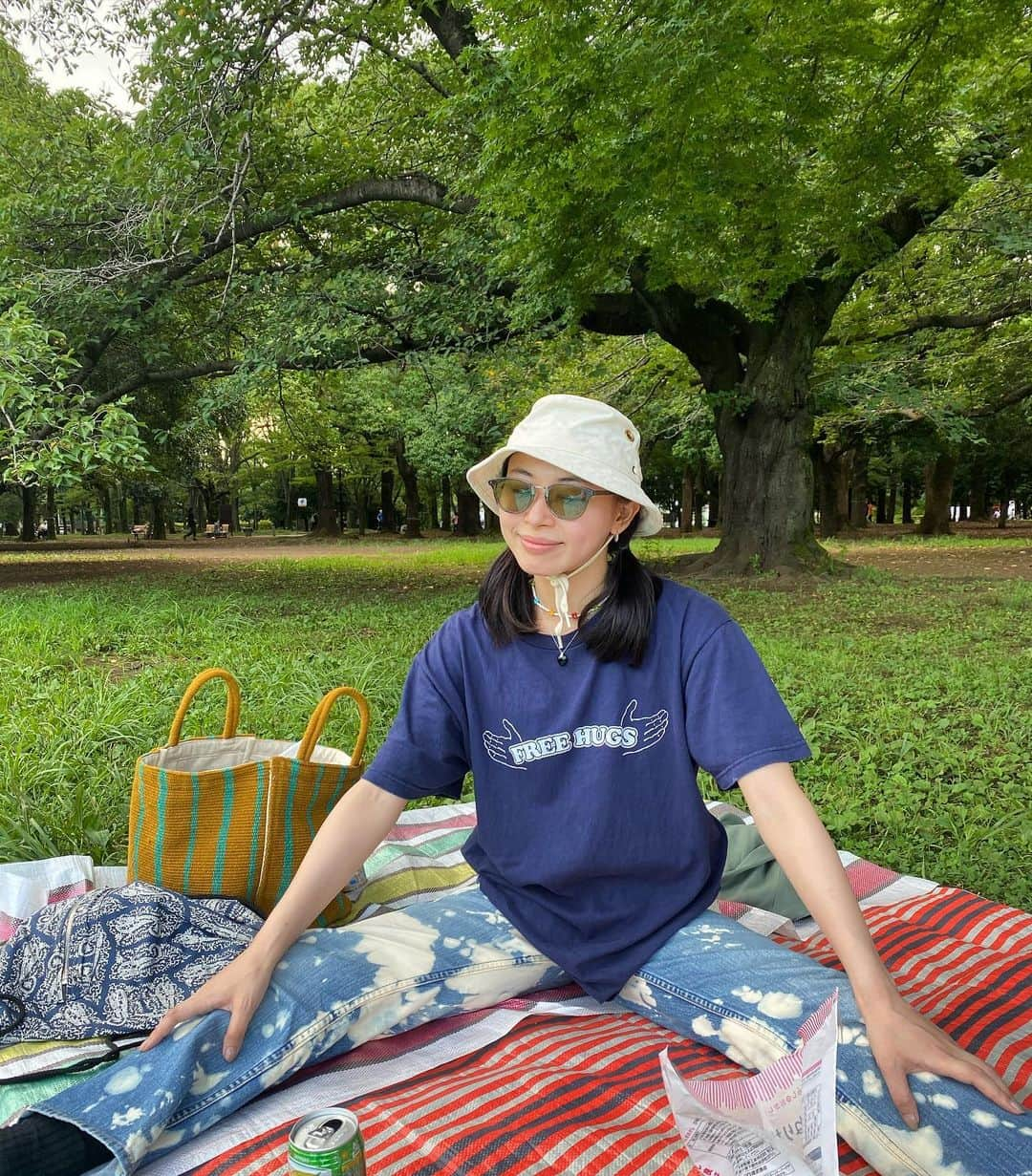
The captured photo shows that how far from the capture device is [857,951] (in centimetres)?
147

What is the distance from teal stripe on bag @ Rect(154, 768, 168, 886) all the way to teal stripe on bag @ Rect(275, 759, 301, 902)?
30cm

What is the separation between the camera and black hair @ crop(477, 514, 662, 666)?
1781 millimetres

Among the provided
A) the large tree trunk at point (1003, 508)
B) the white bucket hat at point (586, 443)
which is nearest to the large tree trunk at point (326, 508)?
the large tree trunk at point (1003, 508)

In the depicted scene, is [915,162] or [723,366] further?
[723,366]

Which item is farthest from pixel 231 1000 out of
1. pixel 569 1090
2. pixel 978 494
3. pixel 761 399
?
pixel 978 494

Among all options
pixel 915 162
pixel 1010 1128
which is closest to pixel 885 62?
pixel 915 162

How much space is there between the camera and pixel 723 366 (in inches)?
455

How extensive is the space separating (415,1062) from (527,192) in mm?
6529

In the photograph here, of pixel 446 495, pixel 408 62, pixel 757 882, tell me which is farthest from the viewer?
pixel 446 495

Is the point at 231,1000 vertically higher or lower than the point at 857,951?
lower

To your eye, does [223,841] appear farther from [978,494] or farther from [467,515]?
[978,494]

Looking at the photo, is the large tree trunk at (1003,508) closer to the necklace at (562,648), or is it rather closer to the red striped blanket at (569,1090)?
the red striped blanket at (569,1090)

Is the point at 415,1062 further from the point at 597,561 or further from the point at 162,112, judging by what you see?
the point at 162,112

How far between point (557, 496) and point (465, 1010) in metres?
1.15
